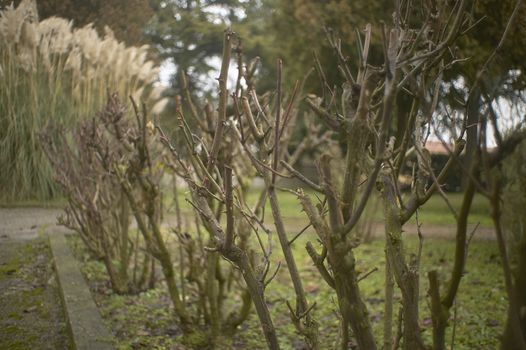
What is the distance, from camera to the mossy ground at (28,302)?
2893 mm

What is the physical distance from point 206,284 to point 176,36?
4.59 metres

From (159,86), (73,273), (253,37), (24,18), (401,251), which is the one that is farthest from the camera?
(253,37)

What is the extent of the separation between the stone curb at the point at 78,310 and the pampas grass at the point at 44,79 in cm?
98

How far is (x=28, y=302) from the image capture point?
3.33m

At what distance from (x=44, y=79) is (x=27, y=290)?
11.2 feet

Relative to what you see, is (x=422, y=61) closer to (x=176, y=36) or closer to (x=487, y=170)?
(x=487, y=170)

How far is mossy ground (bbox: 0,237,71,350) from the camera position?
2893mm

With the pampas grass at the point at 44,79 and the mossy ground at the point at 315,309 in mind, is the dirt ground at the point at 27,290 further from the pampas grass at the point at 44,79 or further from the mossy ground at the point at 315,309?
the pampas grass at the point at 44,79

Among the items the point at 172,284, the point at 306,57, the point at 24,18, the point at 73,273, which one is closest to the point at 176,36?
the point at 24,18

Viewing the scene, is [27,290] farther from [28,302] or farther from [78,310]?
[78,310]

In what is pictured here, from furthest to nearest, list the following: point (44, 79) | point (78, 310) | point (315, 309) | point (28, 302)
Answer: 1. point (44, 79)
2. point (315, 309)
3. point (28, 302)
4. point (78, 310)

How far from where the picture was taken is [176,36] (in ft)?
22.8

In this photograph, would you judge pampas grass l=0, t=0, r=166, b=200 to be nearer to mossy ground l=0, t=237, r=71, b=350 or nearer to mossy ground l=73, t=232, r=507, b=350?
mossy ground l=0, t=237, r=71, b=350

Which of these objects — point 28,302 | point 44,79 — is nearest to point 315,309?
point 28,302
